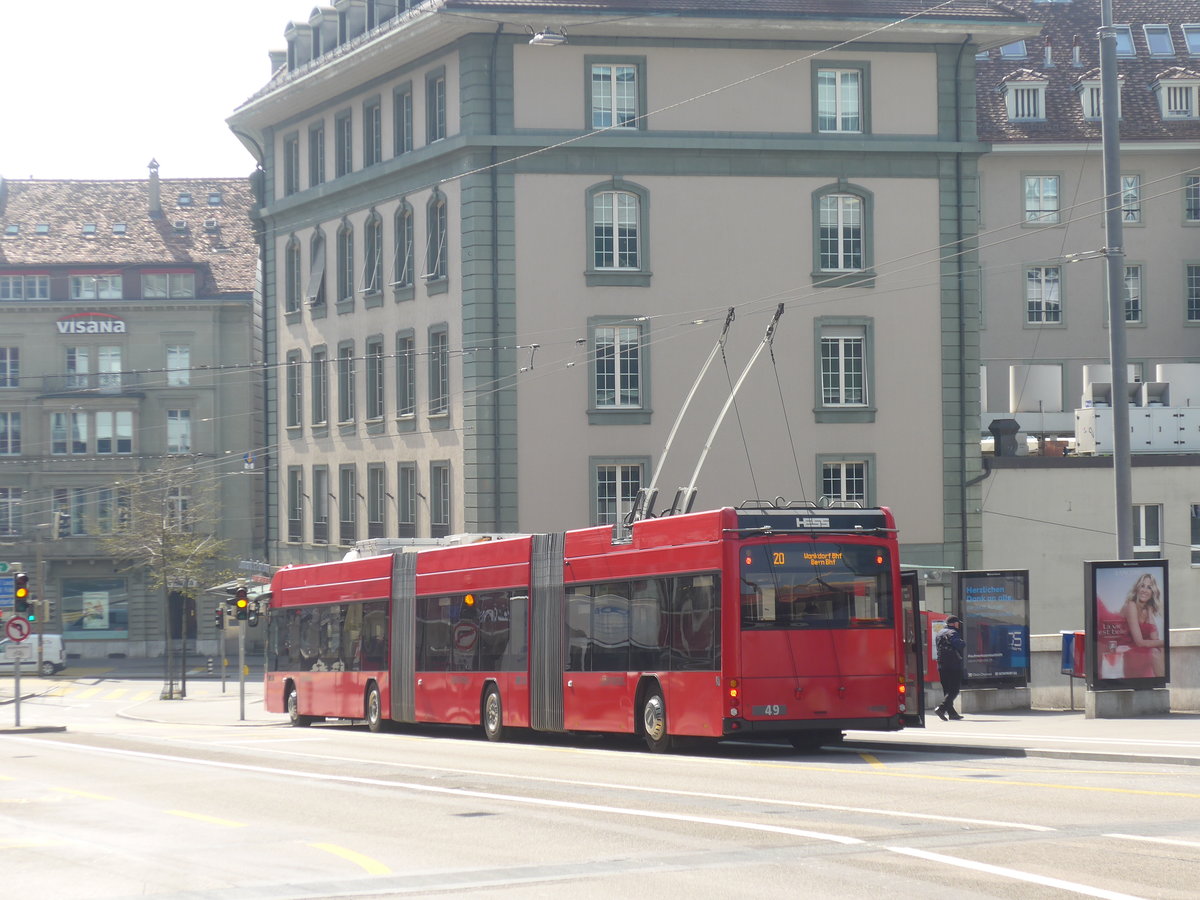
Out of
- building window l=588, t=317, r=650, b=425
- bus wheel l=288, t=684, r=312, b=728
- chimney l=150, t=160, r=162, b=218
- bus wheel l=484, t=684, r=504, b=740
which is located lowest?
bus wheel l=288, t=684, r=312, b=728

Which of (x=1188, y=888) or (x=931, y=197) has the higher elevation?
(x=931, y=197)

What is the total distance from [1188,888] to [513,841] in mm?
4917

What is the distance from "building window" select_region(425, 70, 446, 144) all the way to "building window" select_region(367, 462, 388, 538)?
9548mm

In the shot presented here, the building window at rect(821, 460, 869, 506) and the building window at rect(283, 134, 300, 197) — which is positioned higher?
the building window at rect(283, 134, 300, 197)

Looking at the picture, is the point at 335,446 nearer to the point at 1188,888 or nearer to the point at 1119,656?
the point at 1119,656

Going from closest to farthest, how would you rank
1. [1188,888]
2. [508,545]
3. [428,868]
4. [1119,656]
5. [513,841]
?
[1188,888]
[428,868]
[513,841]
[1119,656]
[508,545]

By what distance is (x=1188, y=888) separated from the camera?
9.99m

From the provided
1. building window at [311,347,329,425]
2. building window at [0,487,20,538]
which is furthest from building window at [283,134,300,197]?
building window at [0,487,20,538]

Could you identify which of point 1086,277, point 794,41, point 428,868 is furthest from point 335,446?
point 428,868

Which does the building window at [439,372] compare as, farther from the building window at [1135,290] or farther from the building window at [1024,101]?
the building window at [1135,290]

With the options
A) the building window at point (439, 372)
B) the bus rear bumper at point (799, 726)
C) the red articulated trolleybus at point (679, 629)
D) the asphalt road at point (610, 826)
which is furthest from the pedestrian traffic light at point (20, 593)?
the bus rear bumper at point (799, 726)

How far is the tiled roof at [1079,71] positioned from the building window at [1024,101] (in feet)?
0.75

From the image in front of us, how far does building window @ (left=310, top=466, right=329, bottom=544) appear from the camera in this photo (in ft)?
179

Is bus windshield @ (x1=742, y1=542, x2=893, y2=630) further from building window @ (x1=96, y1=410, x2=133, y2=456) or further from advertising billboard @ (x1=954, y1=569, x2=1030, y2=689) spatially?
building window @ (x1=96, y1=410, x2=133, y2=456)
